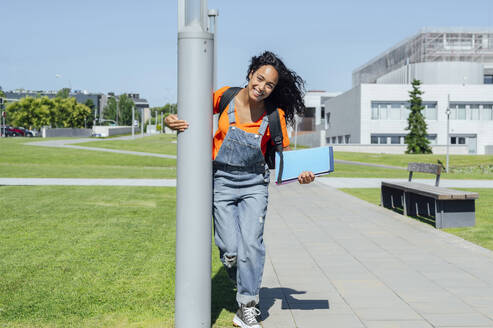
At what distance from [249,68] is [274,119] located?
450 millimetres

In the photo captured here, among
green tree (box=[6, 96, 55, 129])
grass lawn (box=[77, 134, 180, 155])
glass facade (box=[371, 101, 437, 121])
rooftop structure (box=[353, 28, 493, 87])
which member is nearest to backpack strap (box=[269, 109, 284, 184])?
grass lawn (box=[77, 134, 180, 155])

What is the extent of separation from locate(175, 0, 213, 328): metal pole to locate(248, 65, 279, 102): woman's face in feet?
1.76

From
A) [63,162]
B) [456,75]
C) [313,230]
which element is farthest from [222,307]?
[456,75]

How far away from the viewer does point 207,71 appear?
338 centimetres

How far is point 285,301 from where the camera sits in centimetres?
463

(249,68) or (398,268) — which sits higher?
(249,68)

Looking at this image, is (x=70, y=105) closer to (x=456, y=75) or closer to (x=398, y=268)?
(x=456, y=75)

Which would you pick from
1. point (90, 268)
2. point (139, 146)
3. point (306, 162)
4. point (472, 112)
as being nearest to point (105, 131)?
point (139, 146)

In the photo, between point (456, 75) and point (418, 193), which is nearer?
point (418, 193)

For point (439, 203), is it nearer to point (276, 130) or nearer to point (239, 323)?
point (276, 130)

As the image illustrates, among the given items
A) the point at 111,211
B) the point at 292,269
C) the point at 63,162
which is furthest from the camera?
the point at 63,162

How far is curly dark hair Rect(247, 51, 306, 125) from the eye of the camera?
402 cm

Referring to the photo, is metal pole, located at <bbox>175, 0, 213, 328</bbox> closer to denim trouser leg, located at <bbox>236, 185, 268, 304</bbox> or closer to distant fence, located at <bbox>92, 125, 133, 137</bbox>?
denim trouser leg, located at <bbox>236, 185, 268, 304</bbox>

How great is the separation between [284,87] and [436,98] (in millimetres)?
61540
